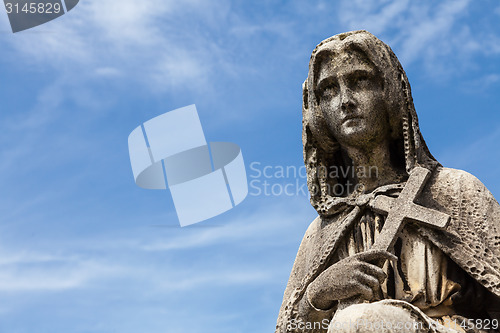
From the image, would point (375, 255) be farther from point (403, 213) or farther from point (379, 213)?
point (379, 213)

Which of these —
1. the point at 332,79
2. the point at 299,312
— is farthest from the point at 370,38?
the point at 299,312

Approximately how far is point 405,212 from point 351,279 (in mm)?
919

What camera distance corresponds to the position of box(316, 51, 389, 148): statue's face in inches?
342

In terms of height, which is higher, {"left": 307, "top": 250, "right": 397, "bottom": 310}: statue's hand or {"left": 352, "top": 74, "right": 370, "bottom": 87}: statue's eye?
{"left": 352, "top": 74, "right": 370, "bottom": 87}: statue's eye

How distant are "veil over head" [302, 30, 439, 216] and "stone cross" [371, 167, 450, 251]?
21 centimetres

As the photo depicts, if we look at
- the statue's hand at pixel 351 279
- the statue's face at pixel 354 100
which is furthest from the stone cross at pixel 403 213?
the statue's face at pixel 354 100

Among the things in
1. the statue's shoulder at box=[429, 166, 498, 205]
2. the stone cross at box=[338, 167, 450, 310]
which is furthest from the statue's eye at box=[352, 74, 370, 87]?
the statue's shoulder at box=[429, 166, 498, 205]

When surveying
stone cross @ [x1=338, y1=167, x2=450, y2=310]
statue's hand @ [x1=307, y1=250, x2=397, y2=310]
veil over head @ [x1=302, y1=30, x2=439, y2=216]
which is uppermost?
veil over head @ [x1=302, y1=30, x2=439, y2=216]

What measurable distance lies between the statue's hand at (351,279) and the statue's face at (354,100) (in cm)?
142

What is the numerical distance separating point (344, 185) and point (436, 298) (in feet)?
5.98

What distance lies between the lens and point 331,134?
9117mm

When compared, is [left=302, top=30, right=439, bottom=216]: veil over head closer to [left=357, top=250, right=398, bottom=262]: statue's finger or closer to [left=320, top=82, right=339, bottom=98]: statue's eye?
[left=320, top=82, right=339, bottom=98]: statue's eye

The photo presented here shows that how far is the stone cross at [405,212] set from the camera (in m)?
8.05

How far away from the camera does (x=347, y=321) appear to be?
7020mm
